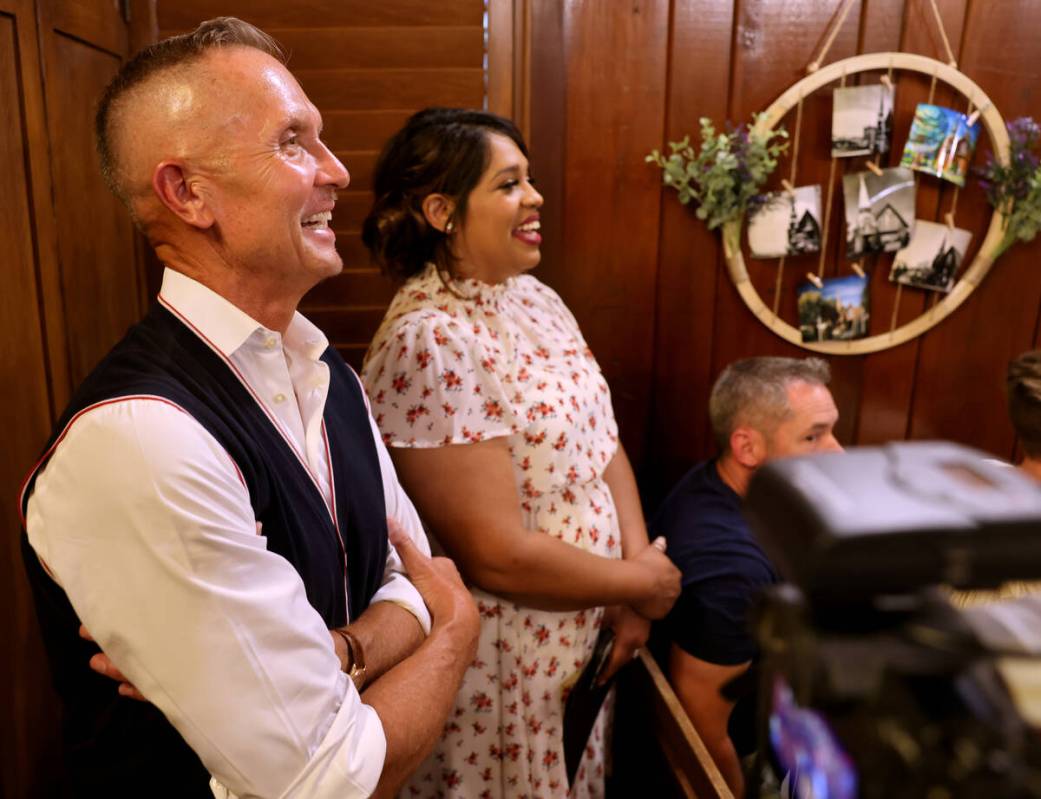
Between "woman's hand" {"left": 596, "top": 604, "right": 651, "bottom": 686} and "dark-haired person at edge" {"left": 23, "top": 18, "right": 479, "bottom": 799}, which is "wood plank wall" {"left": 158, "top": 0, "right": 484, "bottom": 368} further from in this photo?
"woman's hand" {"left": 596, "top": 604, "right": 651, "bottom": 686}

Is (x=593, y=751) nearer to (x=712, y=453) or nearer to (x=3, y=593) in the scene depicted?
(x=712, y=453)

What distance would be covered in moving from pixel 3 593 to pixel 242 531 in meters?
0.88

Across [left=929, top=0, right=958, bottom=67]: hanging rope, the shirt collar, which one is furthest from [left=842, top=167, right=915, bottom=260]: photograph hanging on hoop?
the shirt collar

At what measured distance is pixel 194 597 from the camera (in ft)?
2.56

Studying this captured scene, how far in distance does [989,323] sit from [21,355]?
88.3 inches

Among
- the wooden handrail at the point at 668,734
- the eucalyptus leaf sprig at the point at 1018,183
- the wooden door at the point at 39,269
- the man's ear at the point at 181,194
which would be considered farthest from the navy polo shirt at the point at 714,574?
the wooden door at the point at 39,269

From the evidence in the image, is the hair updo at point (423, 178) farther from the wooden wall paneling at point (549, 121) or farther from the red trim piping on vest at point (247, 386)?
the red trim piping on vest at point (247, 386)

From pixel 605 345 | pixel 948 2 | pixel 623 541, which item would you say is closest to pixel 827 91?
pixel 948 2

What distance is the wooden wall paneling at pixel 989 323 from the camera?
1967 mm

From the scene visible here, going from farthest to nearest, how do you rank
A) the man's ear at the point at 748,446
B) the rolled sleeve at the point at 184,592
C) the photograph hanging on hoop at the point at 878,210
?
the photograph hanging on hoop at the point at 878,210
the man's ear at the point at 748,446
the rolled sleeve at the point at 184,592

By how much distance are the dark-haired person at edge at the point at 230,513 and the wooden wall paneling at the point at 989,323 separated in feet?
5.21

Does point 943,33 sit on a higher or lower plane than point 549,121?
higher

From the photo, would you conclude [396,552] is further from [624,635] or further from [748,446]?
[748,446]

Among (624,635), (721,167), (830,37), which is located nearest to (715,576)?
(624,635)
